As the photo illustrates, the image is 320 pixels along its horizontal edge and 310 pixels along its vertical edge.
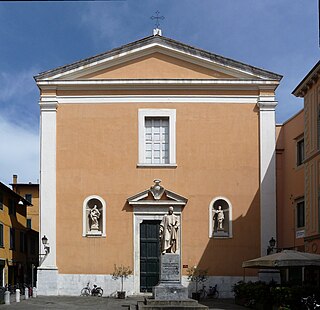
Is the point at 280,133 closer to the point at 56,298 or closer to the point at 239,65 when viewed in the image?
the point at 239,65

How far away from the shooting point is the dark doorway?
2545 cm

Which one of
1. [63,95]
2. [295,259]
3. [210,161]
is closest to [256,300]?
[295,259]

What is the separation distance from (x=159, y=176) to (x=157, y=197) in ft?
2.93

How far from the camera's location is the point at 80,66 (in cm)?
2617

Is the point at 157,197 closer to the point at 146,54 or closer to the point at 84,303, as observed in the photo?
the point at 84,303

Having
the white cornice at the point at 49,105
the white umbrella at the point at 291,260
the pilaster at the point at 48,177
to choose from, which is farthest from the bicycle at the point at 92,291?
the white umbrella at the point at 291,260

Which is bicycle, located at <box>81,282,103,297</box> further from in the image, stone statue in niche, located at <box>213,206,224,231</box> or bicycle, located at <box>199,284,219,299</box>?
stone statue in niche, located at <box>213,206,224,231</box>

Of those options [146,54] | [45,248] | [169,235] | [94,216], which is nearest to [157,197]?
[94,216]

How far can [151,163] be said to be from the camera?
2583 centimetres

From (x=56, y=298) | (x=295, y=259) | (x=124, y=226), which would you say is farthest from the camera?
(x=124, y=226)

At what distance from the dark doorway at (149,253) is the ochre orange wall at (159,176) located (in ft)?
1.87

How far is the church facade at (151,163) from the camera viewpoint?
2536 cm

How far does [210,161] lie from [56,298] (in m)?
8.46

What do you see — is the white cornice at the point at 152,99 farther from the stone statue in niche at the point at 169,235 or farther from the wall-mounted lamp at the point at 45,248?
the stone statue in niche at the point at 169,235
